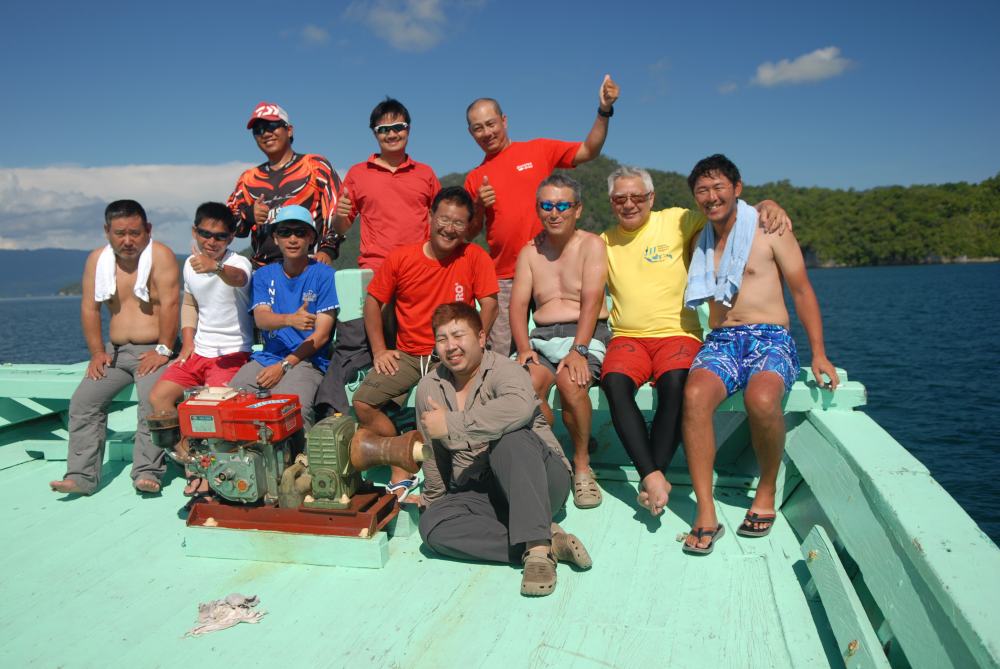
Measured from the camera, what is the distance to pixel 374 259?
4.52 m

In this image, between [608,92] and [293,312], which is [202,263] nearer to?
[293,312]

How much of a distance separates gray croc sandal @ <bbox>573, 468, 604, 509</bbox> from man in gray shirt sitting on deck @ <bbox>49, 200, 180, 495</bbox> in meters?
2.44

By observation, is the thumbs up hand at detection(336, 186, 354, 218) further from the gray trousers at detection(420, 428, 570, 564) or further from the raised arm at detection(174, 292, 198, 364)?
the gray trousers at detection(420, 428, 570, 564)

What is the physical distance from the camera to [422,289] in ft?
12.6

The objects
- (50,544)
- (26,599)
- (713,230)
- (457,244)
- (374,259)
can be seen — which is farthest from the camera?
(374,259)

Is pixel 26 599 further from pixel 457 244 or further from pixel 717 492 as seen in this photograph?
pixel 717 492

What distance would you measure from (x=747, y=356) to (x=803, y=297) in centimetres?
41

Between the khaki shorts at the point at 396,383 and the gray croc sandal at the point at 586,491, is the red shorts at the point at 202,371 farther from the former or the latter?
the gray croc sandal at the point at 586,491

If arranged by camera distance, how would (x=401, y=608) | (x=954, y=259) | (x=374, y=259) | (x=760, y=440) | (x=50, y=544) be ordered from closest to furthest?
(x=401, y=608), (x=760, y=440), (x=50, y=544), (x=374, y=259), (x=954, y=259)

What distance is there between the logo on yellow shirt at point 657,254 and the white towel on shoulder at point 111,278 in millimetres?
3088

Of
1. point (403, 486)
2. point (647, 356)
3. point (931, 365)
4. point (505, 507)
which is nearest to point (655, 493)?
point (505, 507)

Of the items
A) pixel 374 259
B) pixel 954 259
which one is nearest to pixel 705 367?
pixel 374 259

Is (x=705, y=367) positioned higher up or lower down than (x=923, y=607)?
higher up

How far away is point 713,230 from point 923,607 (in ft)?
7.21
